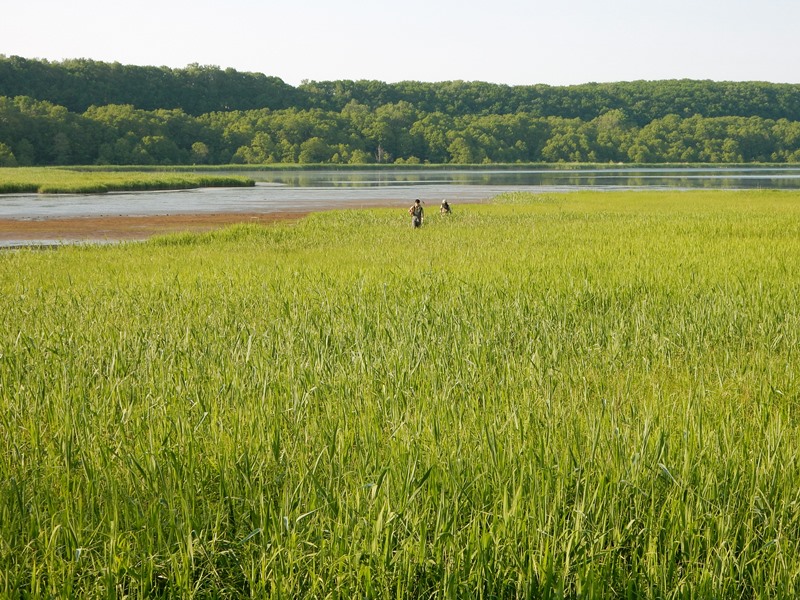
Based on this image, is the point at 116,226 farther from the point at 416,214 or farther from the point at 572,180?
the point at 572,180

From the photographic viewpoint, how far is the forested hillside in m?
144

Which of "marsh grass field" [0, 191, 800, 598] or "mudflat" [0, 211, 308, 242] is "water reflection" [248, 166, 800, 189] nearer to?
"mudflat" [0, 211, 308, 242]

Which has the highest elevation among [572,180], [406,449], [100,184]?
[406,449]

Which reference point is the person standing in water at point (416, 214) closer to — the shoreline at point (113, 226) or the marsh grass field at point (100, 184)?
the shoreline at point (113, 226)

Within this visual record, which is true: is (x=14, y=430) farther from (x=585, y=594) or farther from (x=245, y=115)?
(x=245, y=115)

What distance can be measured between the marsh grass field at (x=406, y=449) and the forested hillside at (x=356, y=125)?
125 m

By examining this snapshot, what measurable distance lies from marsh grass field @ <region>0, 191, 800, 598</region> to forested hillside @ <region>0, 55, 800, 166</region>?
4908 inches

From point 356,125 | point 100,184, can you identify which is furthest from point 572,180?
point 356,125

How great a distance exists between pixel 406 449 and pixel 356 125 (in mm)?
174468

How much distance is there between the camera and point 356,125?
573ft

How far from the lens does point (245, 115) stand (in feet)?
555

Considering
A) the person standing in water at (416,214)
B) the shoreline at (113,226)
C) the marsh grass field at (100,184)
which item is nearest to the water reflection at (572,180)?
the marsh grass field at (100,184)

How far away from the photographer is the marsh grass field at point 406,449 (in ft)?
10.6

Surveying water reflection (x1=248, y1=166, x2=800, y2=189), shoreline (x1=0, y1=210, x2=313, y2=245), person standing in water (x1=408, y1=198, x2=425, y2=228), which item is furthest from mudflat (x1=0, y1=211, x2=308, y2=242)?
water reflection (x1=248, y1=166, x2=800, y2=189)
